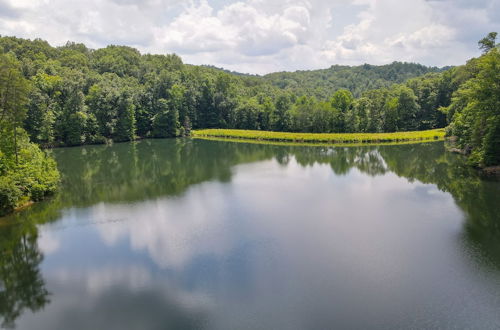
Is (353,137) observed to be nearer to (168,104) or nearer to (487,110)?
(487,110)

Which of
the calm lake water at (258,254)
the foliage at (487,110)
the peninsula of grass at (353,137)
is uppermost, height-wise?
the foliage at (487,110)

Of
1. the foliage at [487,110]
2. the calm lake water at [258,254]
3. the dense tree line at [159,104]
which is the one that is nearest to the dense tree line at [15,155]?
the calm lake water at [258,254]

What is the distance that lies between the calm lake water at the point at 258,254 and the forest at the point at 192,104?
29.0 ft

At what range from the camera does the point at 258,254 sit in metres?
18.1

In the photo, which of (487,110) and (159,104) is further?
(159,104)

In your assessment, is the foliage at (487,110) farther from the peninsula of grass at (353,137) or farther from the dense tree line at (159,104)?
the dense tree line at (159,104)

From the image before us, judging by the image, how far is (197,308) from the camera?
45.1ft

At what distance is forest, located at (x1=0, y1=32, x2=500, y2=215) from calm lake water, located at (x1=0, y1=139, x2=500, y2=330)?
8.84 metres

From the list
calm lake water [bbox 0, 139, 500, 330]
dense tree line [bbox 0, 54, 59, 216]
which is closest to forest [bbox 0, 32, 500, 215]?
dense tree line [bbox 0, 54, 59, 216]

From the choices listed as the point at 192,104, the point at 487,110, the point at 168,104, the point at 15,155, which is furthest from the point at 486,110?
the point at 192,104

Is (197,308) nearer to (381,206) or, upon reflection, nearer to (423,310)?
(423,310)

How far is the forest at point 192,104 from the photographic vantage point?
3866 cm

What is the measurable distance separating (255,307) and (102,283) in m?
6.55

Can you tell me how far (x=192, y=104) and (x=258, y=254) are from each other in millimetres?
65883
